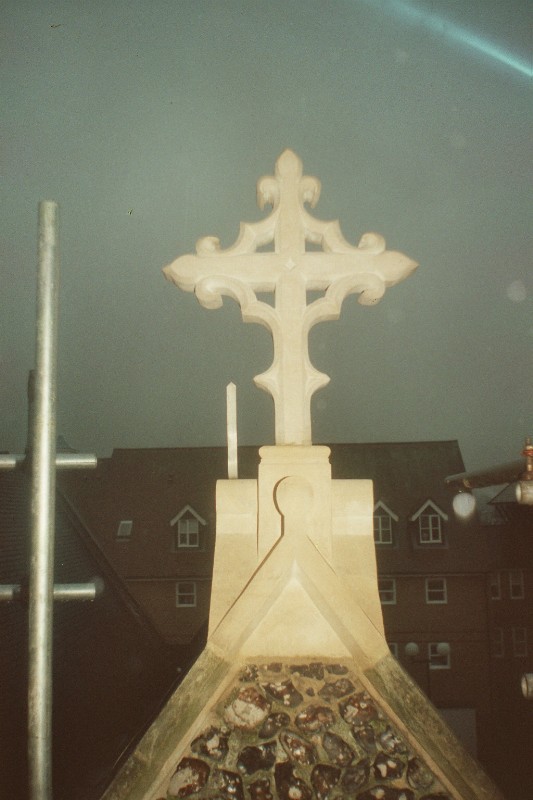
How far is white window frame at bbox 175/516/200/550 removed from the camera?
28527 mm

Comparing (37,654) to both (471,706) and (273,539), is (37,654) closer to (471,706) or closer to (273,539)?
(273,539)

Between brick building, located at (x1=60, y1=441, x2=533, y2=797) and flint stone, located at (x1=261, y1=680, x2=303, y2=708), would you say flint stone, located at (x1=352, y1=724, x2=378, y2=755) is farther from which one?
brick building, located at (x1=60, y1=441, x2=533, y2=797)

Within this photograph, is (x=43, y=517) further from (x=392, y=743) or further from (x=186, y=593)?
(x=186, y=593)

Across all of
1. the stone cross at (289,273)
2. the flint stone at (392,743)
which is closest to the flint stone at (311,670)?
the flint stone at (392,743)

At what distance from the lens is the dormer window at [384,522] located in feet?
91.5

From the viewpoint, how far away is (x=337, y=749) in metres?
2.81

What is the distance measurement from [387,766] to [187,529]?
26801 millimetres

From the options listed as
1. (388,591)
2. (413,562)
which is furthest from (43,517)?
(413,562)

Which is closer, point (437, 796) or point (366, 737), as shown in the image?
point (437, 796)

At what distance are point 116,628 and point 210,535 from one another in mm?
16344

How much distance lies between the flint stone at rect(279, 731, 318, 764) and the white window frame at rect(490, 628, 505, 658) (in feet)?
87.9

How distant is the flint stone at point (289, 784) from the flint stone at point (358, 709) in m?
0.34

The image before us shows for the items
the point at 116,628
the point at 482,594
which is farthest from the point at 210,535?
the point at 116,628

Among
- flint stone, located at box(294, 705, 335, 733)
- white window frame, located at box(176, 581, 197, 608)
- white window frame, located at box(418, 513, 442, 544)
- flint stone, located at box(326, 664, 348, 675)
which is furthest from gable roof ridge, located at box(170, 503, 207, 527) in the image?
flint stone, located at box(294, 705, 335, 733)
